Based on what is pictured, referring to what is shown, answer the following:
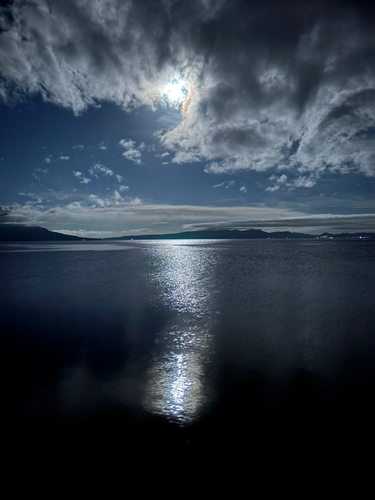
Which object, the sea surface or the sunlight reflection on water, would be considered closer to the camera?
the sea surface

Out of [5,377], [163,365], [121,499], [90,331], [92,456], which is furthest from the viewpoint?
[90,331]

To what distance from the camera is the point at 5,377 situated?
957 centimetres

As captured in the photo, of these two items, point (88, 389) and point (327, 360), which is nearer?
point (88, 389)

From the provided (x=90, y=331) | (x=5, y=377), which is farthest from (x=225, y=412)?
(x=90, y=331)

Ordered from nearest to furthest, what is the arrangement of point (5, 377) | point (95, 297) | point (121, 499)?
point (121, 499) → point (5, 377) → point (95, 297)

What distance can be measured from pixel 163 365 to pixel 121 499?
17.4 feet

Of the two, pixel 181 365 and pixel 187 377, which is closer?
pixel 187 377

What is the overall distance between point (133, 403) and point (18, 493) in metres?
3.16

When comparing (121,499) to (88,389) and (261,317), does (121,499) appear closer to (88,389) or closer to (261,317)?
(88,389)

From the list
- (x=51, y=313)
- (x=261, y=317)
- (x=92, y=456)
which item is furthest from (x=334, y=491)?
(x=51, y=313)

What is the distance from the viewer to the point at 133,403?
7723 mm

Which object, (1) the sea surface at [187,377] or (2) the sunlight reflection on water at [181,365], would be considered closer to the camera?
(1) the sea surface at [187,377]

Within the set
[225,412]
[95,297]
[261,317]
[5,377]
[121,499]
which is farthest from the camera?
[95,297]

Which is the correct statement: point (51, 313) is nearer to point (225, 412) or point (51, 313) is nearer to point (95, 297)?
point (95, 297)
